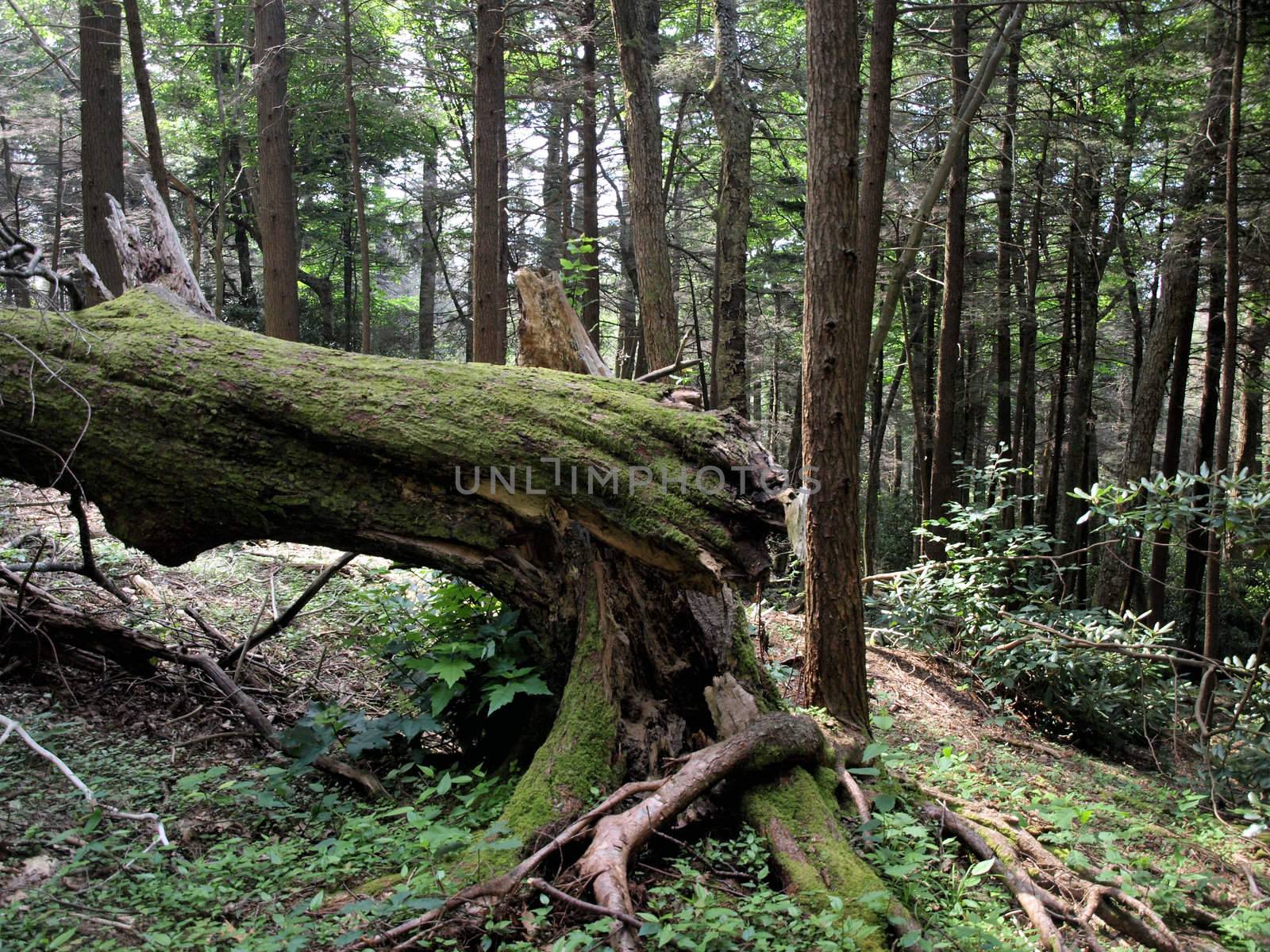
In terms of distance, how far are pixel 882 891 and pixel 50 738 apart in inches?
146

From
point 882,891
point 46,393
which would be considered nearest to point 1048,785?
point 882,891

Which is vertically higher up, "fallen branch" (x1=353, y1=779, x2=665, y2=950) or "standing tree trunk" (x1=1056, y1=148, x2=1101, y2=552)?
"standing tree trunk" (x1=1056, y1=148, x2=1101, y2=552)

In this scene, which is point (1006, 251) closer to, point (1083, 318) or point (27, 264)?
point (1083, 318)

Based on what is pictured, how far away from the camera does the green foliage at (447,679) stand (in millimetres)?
3713

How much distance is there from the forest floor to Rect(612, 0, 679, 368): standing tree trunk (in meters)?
4.35

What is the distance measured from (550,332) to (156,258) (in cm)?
227

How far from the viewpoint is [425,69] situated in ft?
39.4

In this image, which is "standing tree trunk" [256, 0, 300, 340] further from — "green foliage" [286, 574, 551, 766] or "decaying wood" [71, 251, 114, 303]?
"green foliage" [286, 574, 551, 766]

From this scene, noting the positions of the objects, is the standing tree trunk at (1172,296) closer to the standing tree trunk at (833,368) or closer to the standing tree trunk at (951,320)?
the standing tree trunk at (951,320)

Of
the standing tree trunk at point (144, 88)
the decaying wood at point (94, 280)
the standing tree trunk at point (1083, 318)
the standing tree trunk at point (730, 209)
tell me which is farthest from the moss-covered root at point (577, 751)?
the standing tree trunk at point (1083, 318)

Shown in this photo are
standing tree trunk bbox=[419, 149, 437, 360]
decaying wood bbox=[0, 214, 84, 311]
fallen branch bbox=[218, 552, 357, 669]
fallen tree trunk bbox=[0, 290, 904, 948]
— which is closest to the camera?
fallen tree trunk bbox=[0, 290, 904, 948]

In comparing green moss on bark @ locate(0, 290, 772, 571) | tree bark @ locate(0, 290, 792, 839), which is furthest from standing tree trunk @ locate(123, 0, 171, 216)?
green moss on bark @ locate(0, 290, 772, 571)

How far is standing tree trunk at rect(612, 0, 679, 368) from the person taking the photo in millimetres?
8414

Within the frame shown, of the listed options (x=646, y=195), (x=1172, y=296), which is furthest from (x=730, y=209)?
(x=1172, y=296)
